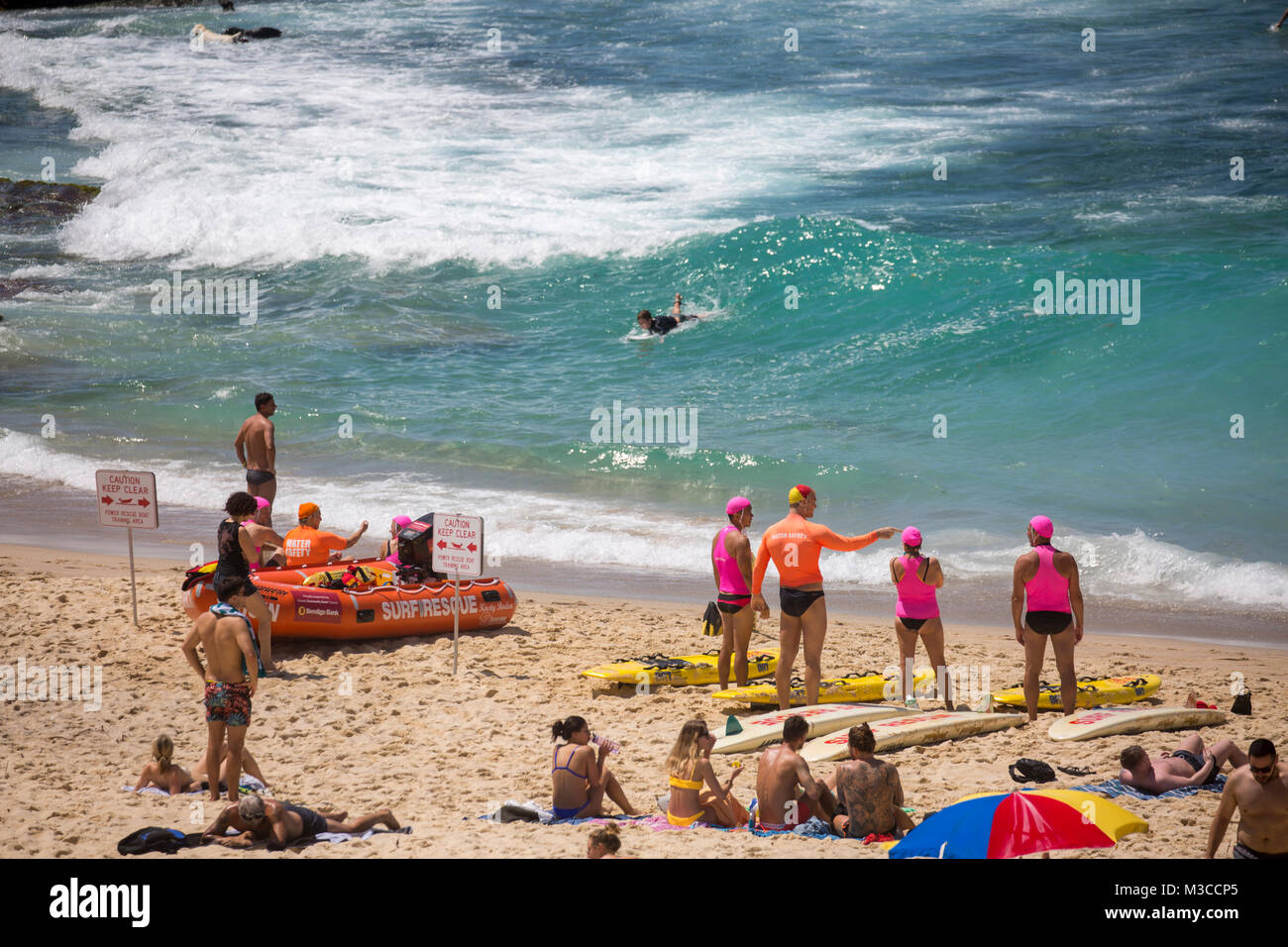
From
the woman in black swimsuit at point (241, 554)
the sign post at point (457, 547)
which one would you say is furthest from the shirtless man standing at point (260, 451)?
the sign post at point (457, 547)

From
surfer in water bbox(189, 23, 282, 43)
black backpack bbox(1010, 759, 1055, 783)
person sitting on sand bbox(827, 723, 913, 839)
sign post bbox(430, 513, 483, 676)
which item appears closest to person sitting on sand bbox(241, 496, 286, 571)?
sign post bbox(430, 513, 483, 676)

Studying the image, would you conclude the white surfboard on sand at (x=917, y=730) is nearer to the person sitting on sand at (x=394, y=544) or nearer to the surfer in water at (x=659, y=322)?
the person sitting on sand at (x=394, y=544)

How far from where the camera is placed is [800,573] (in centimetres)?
886

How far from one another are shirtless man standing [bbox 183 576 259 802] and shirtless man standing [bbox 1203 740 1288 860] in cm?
547

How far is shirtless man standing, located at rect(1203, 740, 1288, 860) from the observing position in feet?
19.7

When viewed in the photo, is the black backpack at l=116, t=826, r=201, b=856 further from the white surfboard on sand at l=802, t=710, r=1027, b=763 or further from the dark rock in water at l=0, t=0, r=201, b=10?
the dark rock in water at l=0, t=0, r=201, b=10

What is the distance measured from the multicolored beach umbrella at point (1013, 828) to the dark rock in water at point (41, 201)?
2794 centimetres

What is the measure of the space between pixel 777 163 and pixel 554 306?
746 centimetres

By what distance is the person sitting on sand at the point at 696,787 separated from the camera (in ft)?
23.4

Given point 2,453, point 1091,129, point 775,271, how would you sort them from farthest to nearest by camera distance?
1. point 1091,129
2. point 775,271
3. point 2,453

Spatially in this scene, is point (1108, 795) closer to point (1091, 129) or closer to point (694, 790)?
point (694, 790)
